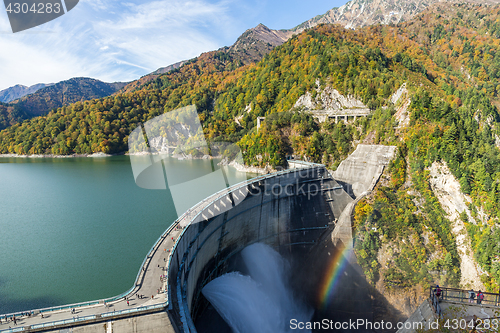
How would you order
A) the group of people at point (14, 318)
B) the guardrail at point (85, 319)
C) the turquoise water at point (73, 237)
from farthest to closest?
the turquoise water at point (73, 237), the group of people at point (14, 318), the guardrail at point (85, 319)

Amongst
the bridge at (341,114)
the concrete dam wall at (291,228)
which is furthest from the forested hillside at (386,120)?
the concrete dam wall at (291,228)

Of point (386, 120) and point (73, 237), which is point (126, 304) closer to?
point (73, 237)

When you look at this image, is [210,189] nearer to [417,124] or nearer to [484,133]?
[417,124]

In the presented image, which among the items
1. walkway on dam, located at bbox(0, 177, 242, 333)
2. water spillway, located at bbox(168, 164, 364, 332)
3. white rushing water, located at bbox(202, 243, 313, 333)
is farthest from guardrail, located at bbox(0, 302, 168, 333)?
white rushing water, located at bbox(202, 243, 313, 333)

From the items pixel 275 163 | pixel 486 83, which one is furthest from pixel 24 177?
pixel 486 83

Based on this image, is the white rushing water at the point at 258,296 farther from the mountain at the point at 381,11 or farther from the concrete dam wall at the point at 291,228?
the mountain at the point at 381,11
